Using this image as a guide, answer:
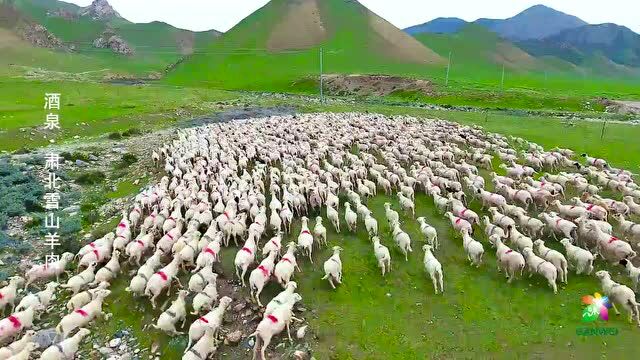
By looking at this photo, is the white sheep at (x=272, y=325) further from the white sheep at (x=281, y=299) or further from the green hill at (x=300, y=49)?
the green hill at (x=300, y=49)

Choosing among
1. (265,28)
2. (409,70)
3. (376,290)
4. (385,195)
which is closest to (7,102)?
(385,195)

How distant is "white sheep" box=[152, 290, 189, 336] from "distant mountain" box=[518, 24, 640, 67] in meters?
158

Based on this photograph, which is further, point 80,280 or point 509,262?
point 80,280

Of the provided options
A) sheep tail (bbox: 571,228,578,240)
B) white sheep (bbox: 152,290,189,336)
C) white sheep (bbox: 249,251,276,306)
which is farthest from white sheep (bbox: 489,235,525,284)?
white sheep (bbox: 152,290,189,336)

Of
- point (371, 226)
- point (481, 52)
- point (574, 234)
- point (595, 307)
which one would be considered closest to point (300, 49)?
point (481, 52)

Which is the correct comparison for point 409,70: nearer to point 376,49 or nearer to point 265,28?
point 376,49

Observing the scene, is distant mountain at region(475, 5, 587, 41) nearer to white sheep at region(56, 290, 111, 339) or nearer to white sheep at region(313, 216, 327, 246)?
white sheep at region(313, 216, 327, 246)

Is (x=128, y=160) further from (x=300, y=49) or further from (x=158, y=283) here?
(x=300, y=49)

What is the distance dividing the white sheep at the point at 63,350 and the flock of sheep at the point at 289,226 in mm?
20

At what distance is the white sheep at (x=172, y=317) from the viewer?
9.41 m

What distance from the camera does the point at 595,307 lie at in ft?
32.1

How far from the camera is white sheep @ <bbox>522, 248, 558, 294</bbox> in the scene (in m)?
10.5

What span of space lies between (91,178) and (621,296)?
2078 cm

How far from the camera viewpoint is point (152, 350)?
9.30 metres
